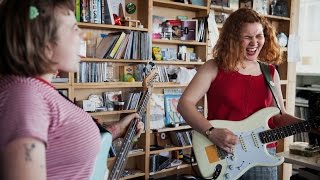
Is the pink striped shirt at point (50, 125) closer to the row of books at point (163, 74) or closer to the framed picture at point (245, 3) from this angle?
the row of books at point (163, 74)

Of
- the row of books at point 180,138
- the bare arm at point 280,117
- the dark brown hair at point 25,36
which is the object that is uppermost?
the dark brown hair at point 25,36

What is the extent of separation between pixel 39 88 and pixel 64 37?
0.43ft

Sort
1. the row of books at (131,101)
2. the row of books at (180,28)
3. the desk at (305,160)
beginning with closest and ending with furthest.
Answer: the desk at (305,160) → the row of books at (131,101) → the row of books at (180,28)

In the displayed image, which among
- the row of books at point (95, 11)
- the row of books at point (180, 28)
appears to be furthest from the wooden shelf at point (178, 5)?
the row of books at point (95, 11)

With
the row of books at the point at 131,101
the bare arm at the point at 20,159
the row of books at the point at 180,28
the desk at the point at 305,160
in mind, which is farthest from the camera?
the row of books at the point at 180,28

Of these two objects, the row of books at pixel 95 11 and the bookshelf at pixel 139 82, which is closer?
the row of books at pixel 95 11

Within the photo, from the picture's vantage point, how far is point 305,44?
4.80m

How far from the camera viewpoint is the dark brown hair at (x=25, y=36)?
0.65 metres

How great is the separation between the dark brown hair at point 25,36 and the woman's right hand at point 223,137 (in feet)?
3.43

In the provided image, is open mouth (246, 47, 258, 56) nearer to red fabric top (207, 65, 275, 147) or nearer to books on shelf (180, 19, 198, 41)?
red fabric top (207, 65, 275, 147)

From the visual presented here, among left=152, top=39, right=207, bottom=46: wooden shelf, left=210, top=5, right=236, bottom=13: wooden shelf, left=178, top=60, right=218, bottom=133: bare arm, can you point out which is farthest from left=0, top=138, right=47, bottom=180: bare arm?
left=210, top=5, right=236, bottom=13: wooden shelf

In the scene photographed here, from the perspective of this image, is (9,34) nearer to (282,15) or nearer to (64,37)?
(64,37)

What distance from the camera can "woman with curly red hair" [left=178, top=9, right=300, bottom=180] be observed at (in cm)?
158

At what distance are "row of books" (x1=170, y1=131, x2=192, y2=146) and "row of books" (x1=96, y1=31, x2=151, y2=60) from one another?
0.82 meters
